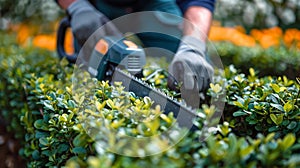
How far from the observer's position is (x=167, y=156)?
118 centimetres

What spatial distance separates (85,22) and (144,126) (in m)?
1.50

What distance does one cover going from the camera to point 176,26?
3.34m

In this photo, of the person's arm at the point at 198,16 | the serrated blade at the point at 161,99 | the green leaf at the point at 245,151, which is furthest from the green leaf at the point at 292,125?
the person's arm at the point at 198,16

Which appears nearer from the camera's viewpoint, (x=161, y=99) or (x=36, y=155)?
(x=161, y=99)

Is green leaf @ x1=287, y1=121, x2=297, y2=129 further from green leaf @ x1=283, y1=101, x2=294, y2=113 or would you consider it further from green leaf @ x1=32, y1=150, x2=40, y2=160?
green leaf @ x1=32, y1=150, x2=40, y2=160

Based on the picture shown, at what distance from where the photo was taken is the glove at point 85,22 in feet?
8.73

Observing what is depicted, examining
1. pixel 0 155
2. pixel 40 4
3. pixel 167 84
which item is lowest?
pixel 0 155

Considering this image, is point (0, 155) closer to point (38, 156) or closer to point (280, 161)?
point (38, 156)

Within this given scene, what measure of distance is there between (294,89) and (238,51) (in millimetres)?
1880

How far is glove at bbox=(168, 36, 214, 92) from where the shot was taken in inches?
88.1

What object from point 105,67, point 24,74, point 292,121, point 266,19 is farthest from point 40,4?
point 292,121

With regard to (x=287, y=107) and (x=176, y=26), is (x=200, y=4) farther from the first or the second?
(x=287, y=107)

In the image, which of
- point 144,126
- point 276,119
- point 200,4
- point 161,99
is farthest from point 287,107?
point 200,4

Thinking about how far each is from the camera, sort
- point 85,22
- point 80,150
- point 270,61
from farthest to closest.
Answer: point 270,61, point 85,22, point 80,150
